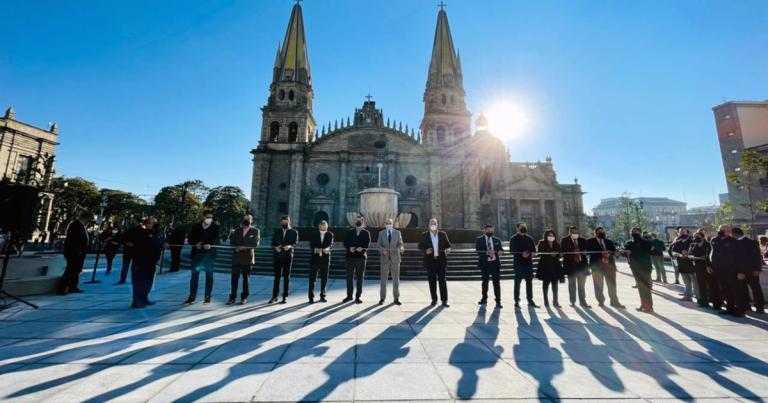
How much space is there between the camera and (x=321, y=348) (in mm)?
3553

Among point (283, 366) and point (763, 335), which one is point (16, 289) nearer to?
point (283, 366)

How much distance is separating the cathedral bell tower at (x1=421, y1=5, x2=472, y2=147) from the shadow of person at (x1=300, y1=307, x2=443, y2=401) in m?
31.4

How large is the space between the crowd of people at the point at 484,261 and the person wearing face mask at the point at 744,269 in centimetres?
1

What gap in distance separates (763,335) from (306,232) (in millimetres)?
15812

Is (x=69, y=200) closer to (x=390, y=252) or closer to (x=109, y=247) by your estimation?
(x=109, y=247)

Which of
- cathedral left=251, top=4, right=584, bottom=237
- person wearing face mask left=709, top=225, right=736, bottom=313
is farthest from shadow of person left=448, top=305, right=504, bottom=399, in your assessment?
cathedral left=251, top=4, right=584, bottom=237

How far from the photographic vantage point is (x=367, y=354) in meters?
3.40

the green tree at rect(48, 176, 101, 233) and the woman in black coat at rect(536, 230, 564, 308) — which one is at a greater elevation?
the green tree at rect(48, 176, 101, 233)

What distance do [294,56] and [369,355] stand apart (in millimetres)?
37546

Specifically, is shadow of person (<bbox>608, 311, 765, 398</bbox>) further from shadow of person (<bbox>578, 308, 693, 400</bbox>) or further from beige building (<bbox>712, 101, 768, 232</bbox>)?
beige building (<bbox>712, 101, 768, 232</bbox>)

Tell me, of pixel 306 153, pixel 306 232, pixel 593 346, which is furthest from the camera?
pixel 306 153

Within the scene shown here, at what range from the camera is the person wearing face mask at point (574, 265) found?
22.0ft

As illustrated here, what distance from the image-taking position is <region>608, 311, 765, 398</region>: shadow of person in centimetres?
276

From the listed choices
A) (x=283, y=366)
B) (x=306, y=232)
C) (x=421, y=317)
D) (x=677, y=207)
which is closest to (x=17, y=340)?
(x=283, y=366)
